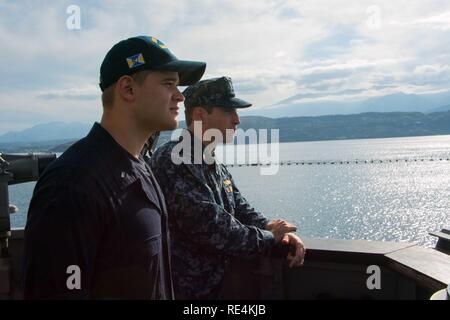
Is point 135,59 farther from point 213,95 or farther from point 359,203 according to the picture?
point 359,203

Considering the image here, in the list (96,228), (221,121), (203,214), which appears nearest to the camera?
(96,228)

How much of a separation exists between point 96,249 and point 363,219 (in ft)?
166

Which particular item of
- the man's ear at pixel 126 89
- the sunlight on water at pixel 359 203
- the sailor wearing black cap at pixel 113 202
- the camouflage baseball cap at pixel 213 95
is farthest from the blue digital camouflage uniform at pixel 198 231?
the sunlight on water at pixel 359 203

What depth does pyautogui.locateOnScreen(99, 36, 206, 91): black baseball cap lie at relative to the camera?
215 centimetres

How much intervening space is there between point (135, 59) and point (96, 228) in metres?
0.77

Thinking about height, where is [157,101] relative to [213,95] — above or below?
below

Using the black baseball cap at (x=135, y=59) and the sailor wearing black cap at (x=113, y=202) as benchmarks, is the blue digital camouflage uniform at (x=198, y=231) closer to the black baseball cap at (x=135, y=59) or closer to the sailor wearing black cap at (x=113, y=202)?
the sailor wearing black cap at (x=113, y=202)

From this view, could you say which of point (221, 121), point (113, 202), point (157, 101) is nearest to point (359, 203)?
point (221, 121)

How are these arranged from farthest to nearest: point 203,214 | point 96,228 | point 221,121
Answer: point 221,121 → point 203,214 → point 96,228

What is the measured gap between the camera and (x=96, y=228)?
182 centimetres

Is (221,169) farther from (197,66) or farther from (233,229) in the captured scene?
(197,66)

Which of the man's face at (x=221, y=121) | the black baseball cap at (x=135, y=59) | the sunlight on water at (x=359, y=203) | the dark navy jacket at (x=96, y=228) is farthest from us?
the sunlight on water at (x=359, y=203)

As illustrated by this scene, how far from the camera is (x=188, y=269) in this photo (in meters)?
3.29

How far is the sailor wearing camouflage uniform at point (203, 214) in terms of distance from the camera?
317 centimetres
